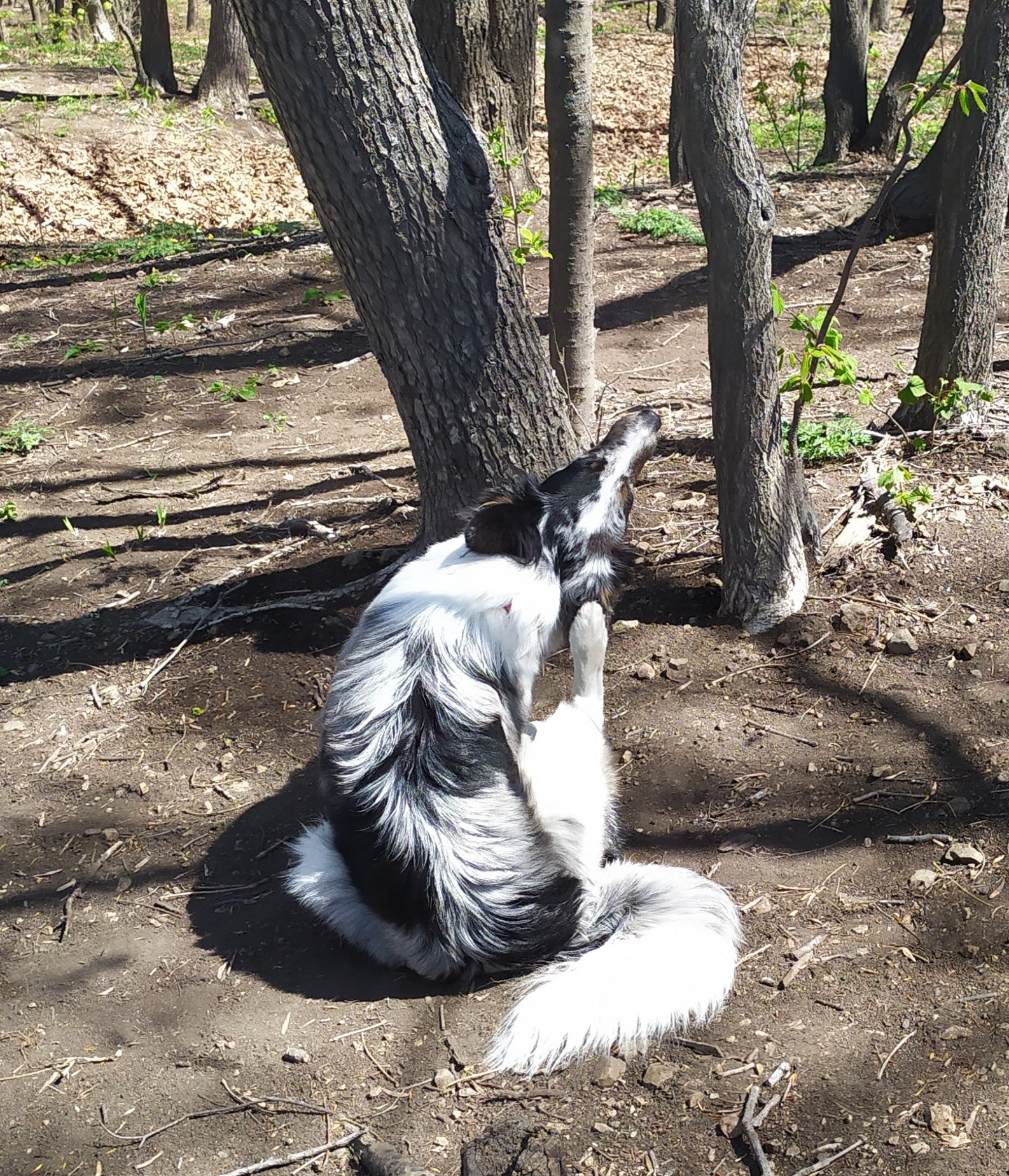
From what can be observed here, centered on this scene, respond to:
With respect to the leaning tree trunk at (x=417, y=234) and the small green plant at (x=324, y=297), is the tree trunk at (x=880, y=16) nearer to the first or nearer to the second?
the small green plant at (x=324, y=297)

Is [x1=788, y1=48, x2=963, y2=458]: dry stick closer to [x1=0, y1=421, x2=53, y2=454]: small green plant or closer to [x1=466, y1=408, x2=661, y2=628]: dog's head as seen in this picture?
[x1=466, y1=408, x2=661, y2=628]: dog's head

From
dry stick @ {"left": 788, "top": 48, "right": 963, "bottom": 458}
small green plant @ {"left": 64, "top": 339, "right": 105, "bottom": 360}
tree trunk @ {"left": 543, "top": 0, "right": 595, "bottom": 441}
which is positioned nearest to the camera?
dry stick @ {"left": 788, "top": 48, "right": 963, "bottom": 458}

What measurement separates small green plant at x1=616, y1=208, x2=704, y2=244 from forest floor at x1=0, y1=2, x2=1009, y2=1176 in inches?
82.9

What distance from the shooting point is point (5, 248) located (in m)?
11.6

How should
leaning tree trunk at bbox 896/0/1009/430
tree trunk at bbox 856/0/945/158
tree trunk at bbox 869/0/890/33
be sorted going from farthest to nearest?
tree trunk at bbox 869/0/890/33
tree trunk at bbox 856/0/945/158
leaning tree trunk at bbox 896/0/1009/430

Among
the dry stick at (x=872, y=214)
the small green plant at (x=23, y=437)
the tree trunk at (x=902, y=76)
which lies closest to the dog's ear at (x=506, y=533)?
the dry stick at (x=872, y=214)

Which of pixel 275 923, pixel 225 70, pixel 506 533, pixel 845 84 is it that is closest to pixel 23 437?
pixel 275 923

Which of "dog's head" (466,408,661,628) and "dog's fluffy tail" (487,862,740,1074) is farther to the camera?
"dog's head" (466,408,661,628)

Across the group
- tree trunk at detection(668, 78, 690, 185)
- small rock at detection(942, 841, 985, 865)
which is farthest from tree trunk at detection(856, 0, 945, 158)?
small rock at detection(942, 841, 985, 865)

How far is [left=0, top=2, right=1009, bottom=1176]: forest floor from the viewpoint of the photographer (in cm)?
283

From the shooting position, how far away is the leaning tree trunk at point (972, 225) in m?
4.79

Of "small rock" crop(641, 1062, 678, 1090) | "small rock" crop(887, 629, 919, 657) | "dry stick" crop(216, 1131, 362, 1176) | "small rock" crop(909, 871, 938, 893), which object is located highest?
"small rock" crop(887, 629, 919, 657)

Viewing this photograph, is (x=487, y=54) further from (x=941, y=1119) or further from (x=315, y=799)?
(x=941, y=1119)

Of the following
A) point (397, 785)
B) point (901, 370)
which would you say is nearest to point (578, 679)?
point (397, 785)
